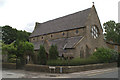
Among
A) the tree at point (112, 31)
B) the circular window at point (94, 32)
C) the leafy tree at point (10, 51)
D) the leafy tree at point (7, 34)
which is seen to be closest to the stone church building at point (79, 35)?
the circular window at point (94, 32)

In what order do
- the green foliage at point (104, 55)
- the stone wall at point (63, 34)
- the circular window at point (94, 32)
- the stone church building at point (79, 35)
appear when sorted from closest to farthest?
the green foliage at point (104, 55) → the stone church building at point (79, 35) → the stone wall at point (63, 34) → the circular window at point (94, 32)

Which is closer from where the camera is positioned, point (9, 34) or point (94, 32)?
point (94, 32)

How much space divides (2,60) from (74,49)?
17.7m

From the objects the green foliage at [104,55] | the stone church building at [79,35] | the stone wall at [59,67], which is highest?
the stone church building at [79,35]

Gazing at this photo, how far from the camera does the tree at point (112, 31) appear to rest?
62.3 metres

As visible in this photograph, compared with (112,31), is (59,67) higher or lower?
lower

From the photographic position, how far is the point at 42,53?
74.6 feet

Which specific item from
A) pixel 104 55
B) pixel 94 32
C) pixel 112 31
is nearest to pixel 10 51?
pixel 104 55

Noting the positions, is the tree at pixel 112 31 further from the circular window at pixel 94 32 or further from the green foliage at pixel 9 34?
the green foliage at pixel 9 34

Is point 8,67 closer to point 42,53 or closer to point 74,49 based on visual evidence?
point 42,53

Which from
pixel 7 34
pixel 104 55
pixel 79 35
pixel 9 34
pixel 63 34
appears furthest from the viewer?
pixel 9 34

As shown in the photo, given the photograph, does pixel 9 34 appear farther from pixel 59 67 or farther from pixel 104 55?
pixel 59 67

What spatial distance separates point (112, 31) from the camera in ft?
208

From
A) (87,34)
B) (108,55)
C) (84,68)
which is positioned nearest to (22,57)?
(84,68)
